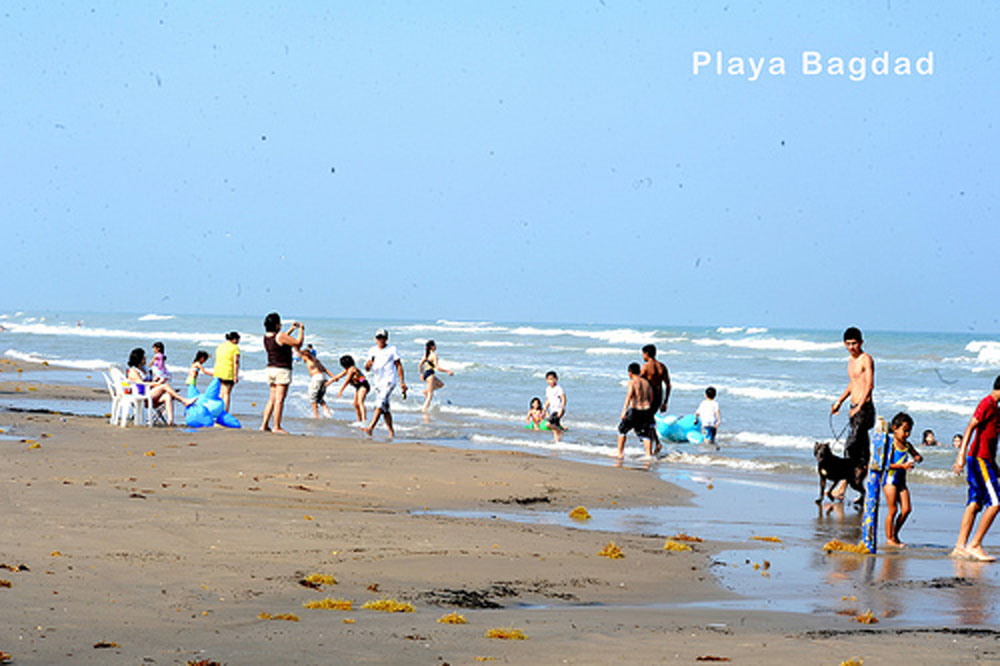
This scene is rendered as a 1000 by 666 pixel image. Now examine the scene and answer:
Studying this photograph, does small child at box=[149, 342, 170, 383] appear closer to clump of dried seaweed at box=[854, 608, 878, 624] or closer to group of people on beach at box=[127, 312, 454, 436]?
group of people on beach at box=[127, 312, 454, 436]

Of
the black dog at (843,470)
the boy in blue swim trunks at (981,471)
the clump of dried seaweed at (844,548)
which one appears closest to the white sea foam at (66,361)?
the black dog at (843,470)

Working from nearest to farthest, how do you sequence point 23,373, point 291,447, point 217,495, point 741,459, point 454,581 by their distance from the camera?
point 454,581 < point 217,495 < point 291,447 < point 741,459 < point 23,373

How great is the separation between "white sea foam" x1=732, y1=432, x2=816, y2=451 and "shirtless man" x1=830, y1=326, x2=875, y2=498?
7441 mm

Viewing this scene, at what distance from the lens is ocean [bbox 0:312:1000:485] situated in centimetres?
1892

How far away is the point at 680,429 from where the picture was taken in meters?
20.7

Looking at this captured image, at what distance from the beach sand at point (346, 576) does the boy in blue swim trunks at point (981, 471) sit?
197cm

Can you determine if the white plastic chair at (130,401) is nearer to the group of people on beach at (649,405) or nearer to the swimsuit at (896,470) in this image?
the group of people on beach at (649,405)

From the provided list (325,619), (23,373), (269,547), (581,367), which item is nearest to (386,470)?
(269,547)

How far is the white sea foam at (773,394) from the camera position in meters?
32.5

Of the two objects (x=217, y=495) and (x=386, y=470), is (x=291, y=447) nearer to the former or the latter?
(x=386, y=470)

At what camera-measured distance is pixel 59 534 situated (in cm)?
766

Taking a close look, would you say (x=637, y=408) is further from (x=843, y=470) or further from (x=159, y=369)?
(x=159, y=369)

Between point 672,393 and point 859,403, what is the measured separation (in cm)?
2225

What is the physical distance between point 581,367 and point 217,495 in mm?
37036
